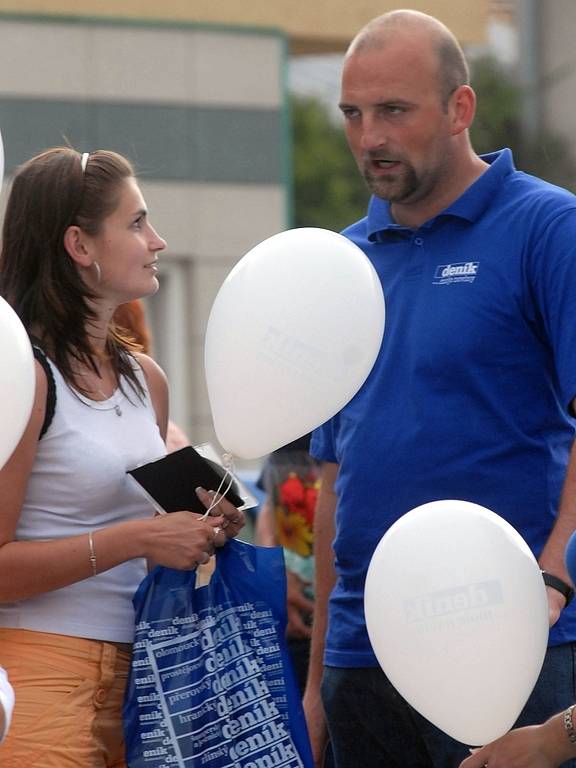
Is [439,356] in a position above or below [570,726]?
above

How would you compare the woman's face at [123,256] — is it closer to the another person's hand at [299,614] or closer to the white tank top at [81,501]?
the white tank top at [81,501]

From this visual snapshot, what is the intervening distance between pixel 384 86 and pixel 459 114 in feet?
0.60

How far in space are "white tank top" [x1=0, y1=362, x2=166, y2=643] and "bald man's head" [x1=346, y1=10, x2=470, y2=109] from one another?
920mm

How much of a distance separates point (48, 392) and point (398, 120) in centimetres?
88

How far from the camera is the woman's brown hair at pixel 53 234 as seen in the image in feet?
9.34

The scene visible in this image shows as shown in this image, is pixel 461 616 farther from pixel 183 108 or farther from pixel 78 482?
pixel 183 108

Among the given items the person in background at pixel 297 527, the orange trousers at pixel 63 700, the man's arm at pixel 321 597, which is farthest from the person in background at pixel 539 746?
the person in background at pixel 297 527

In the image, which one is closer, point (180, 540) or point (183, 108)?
point (180, 540)

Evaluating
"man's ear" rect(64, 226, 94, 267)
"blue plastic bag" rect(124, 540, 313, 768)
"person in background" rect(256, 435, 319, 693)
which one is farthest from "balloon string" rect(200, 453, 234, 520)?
"person in background" rect(256, 435, 319, 693)

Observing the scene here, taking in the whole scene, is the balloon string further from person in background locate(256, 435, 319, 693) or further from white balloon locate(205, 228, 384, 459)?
person in background locate(256, 435, 319, 693)

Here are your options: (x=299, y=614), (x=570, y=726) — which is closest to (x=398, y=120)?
(x=570, y=726)

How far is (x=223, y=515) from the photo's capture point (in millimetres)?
2738

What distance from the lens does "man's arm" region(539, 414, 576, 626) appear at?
256 centimetres

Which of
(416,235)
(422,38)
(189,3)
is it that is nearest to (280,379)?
(416,235)
